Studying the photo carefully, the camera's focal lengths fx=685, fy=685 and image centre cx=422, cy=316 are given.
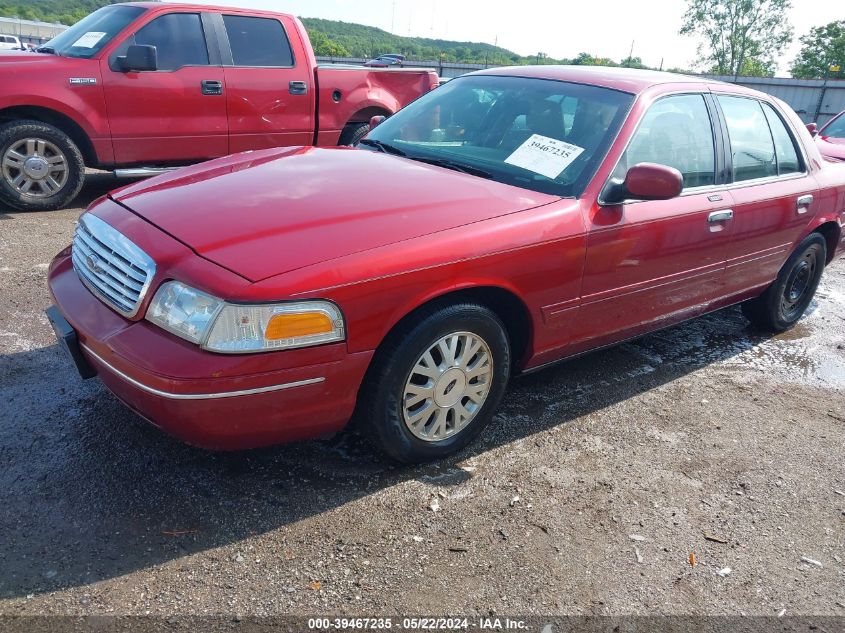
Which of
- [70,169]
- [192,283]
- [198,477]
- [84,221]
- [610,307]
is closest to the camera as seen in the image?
[192,283]

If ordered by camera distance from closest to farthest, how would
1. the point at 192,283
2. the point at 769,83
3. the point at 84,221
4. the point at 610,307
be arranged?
1. the point at 192,283
2. the point at 84,221
3. the point at 610,307
4. the point at 769,83

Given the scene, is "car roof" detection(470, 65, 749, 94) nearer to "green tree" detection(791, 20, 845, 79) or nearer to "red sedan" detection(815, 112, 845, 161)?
"red sedan" detection(815, 112, 845, 161)

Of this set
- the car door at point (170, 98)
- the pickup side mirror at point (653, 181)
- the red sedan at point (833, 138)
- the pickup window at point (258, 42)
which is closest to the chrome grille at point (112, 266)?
the pickup side mirror at point (653, 181)

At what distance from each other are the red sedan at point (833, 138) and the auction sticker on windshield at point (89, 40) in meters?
7.57

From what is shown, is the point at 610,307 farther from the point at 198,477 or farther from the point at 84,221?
the point at 84,221

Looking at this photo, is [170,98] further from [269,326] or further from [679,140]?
[269,326]

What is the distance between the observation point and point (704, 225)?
3674 mm

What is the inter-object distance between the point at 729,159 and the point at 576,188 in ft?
4.38

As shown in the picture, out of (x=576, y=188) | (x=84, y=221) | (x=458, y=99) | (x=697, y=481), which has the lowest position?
(x=697, y=481)

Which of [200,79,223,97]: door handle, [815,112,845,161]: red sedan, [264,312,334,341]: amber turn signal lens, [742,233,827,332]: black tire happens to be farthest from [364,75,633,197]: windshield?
[815,112,845,161]: red sedan

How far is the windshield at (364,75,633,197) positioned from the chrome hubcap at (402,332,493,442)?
0.88 meters

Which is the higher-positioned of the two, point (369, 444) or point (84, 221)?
point (84, 221)

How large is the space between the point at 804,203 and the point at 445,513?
3.29m

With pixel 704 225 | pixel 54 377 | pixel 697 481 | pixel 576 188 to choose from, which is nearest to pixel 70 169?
pixel 54 377
